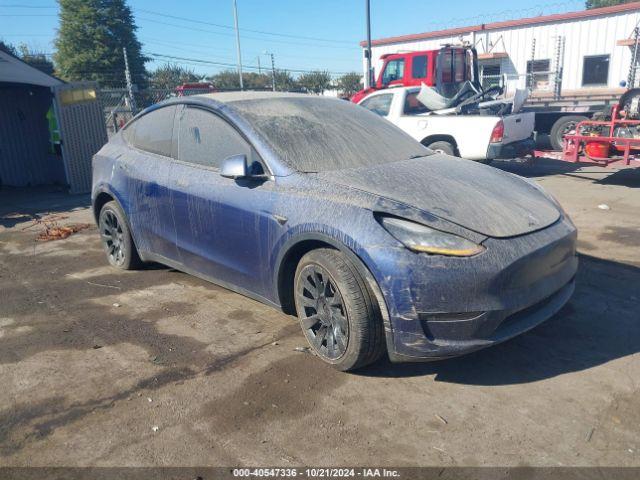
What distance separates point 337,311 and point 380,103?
7935 millimetres

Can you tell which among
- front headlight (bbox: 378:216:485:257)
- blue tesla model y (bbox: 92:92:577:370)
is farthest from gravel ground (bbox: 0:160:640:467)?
front headlight (bbox: 378:216:485:257)

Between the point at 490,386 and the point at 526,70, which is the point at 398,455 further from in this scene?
the point at 526,70

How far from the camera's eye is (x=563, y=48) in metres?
20.2

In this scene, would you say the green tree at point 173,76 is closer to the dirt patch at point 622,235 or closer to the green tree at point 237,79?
the green tree at point 237,79

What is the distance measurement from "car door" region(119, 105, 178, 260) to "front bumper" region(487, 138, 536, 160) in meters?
6.19

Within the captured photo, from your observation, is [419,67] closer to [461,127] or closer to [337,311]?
[461,127]

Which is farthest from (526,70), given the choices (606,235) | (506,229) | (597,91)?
(506,229)

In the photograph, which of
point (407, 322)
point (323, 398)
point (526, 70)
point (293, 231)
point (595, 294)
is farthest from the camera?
point (526, 70)

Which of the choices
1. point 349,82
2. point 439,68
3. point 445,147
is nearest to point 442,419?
point 445,147

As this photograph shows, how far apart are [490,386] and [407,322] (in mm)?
705

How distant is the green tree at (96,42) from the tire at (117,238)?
43846 millimetres

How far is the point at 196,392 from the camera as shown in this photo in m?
3.11

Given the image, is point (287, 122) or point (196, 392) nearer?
point (196, 392)

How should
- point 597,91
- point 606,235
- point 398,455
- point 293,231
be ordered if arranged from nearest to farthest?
point 398,455 → point 293,231 → point 606,235 → point 597,91
